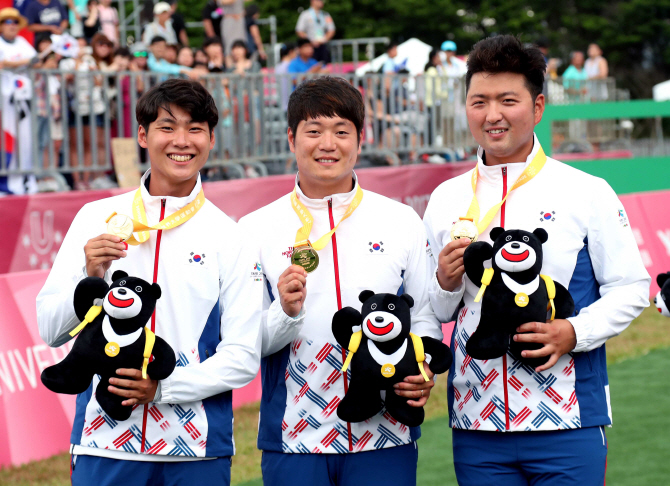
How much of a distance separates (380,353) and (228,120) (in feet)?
25.6

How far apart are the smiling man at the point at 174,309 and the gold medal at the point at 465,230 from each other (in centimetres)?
73

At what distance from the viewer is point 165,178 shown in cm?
330

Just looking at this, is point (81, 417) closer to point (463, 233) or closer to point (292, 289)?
point (292, 289)

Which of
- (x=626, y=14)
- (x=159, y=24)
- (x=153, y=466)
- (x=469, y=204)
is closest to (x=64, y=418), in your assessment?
(x=153, y=466)

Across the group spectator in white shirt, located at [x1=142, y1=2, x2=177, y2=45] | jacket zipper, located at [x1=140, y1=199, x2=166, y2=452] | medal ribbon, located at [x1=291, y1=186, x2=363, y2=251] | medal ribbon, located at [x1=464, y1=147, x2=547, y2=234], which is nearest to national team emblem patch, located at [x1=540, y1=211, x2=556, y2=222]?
medal ribbon, located at [x1=464, y1=147, x2=547, y2=234]

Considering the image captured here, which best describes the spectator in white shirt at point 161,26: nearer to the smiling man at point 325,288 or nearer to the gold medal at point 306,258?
the smiling man at point 325,288

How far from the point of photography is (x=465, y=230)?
3211 mm

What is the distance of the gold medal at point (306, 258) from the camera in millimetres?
3248

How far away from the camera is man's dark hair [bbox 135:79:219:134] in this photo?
3256mm

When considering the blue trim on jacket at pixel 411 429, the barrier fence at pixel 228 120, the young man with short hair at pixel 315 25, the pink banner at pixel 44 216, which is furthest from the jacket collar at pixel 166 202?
the young man with short hair at pixel 315 25

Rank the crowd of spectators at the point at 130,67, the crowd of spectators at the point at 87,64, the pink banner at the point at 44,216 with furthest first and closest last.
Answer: the crowd of spectators at the point at 130,67 < the crowd of spectators at the point at 87,64 < the pink banner at the point at 44,216

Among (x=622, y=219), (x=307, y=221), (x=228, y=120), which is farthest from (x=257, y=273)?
(x=228, y=120)

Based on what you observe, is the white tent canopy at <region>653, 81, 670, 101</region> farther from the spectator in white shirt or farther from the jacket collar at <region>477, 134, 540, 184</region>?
the jacket collar at <region>477, 134, 540, 184</region>

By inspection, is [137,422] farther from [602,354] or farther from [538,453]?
[602,354]
